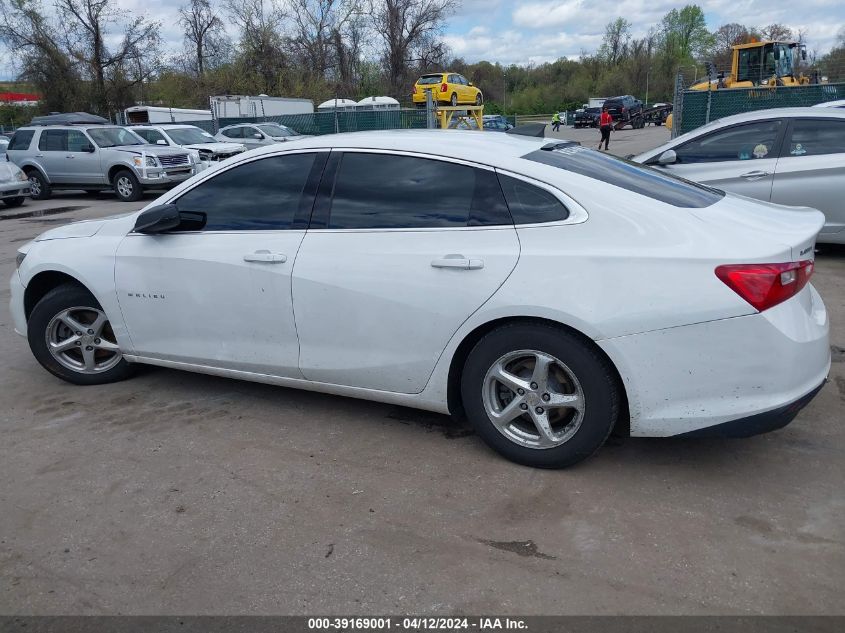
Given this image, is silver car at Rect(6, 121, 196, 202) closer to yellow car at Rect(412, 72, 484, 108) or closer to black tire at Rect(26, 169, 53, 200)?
black tire at Rect(26, 169, 53, 200)

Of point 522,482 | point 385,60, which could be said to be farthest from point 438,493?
point 385,60

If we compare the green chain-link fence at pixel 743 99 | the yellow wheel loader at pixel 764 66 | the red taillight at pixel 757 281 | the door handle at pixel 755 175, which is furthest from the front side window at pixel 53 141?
the yellow wheel loader at pixel 764 66

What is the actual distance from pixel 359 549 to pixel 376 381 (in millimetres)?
1044

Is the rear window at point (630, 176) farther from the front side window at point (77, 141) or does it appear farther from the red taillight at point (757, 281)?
the front side window at point (77, 141)

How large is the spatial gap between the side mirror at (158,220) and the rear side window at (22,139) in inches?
670

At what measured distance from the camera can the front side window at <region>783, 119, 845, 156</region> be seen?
7422 millimetres

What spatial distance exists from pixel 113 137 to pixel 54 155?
1626 millimetres

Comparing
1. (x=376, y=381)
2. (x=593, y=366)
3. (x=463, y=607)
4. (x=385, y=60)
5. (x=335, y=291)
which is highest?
(x=385, y=60)

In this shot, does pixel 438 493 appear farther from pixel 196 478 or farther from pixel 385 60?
pixel 385 60

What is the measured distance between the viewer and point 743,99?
582 inches

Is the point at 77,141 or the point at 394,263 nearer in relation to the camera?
the point at 394,263

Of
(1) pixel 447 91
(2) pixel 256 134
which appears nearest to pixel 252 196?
(2) pixel 256 134

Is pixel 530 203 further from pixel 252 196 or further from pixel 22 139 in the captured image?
pixel 22 139

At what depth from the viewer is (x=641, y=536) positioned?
295cm
